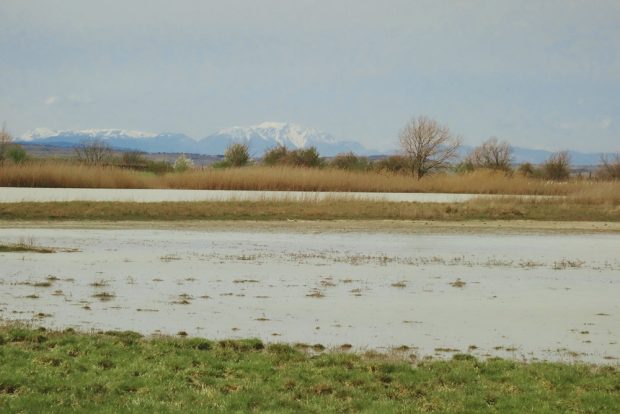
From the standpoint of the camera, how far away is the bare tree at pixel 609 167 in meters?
84.4

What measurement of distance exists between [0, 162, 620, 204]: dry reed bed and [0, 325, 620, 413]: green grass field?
36648 mm

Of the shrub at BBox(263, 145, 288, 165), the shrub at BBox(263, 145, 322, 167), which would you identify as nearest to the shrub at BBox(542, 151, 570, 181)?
the shrub at BBox(263, 145, 322, 167)

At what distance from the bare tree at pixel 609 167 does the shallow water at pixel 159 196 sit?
44.7 m

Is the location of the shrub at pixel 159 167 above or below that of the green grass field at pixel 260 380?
above

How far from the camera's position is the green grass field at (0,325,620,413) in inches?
317

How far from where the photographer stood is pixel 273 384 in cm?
880

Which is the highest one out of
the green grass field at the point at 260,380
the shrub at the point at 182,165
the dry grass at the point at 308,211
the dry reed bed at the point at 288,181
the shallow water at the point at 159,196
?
the shrub at the point at 182,165

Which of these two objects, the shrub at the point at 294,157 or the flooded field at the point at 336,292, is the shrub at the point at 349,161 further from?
the flooded field at the point at 336,292

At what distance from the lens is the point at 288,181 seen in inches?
1902

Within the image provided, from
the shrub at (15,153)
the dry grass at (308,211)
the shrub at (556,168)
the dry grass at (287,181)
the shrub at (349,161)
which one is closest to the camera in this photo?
the dry grass at (308,211)

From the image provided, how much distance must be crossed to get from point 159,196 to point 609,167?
2376 inches

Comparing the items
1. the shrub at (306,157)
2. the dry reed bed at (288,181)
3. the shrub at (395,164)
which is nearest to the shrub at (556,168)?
the shrub at (395,164)

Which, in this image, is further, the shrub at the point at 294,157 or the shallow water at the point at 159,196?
the shrub at the point at 294,157

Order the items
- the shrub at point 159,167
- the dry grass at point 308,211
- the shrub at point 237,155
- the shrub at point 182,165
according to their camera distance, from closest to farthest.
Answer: the dry grass at point 308,211
the shrub at point 182,165
the shrub at point 237,155
the shrub at point 159,167
